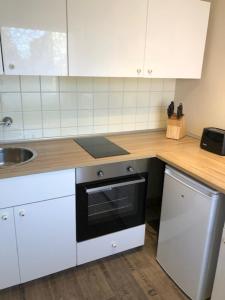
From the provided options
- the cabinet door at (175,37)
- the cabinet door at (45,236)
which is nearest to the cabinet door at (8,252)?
the cabinet door at (45,236)

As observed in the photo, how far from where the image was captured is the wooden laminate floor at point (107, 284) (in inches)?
67.2

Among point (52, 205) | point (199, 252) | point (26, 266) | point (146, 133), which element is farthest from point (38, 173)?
point (146, 133)

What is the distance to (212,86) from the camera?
2064 millimetres

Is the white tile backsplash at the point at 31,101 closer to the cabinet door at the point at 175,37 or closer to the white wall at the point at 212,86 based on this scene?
the cabinet door at the point at 175,37

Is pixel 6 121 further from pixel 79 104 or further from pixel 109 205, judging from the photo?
pixel 109 205

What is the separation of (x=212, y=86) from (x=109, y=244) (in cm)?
152

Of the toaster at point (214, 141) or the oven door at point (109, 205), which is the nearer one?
the oven door at point (109, 205)

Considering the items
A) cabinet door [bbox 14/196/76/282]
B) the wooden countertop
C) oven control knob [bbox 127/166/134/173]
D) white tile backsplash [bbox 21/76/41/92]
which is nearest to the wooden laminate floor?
cabinet door [bbox 14/196/76/282]

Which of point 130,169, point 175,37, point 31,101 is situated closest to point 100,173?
point 130,169

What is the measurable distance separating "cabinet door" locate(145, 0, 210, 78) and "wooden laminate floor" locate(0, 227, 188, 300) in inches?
58.9

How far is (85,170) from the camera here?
5.39 ft

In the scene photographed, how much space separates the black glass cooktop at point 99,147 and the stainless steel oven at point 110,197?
10 centimetres

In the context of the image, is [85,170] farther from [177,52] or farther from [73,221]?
[177,52]

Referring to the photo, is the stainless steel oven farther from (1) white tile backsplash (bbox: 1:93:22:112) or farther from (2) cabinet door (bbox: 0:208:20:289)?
(1) white tile backsplash (bbox: 1:93:22:112)
